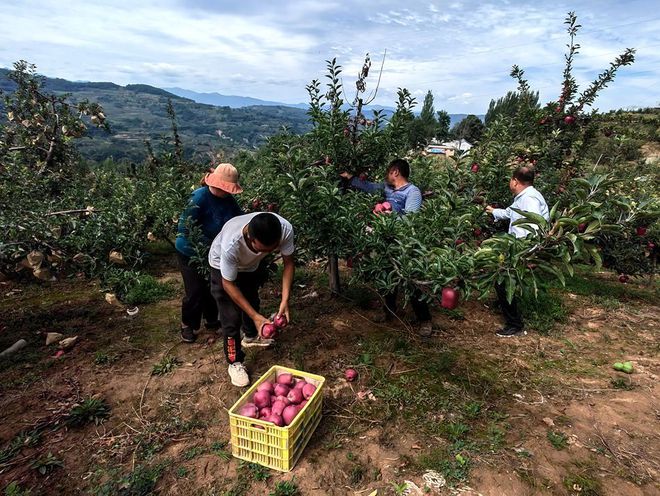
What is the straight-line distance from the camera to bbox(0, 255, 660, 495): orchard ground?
2.64 metres

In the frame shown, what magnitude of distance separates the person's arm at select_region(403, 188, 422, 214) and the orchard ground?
59.6 inches

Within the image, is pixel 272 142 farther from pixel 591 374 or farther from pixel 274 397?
pixel 591 374

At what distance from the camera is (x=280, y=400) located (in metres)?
2.81

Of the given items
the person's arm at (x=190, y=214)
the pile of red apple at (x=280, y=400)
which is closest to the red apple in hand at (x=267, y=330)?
the pile of red apple at (x=280, y=400)

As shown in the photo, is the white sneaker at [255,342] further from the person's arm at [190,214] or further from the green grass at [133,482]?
the green grass at [133,482]

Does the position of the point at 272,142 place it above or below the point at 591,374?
above

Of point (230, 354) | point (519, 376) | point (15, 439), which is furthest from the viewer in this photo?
point (519, 376)

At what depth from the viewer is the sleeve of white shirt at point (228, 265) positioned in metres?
3.00

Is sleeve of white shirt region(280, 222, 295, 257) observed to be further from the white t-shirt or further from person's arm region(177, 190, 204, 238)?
person's arm region(177, 190, 204, 238)

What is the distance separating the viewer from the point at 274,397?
2920 millimetres

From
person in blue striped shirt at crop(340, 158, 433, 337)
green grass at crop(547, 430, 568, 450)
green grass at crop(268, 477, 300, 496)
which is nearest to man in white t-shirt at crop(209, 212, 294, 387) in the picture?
green grass at crop(268, 477, 300, 496)

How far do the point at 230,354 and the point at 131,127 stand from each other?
604 ft

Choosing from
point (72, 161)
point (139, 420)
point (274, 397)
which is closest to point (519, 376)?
point (274, 397)

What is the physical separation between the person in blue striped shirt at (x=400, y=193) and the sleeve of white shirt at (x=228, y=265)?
198cm
